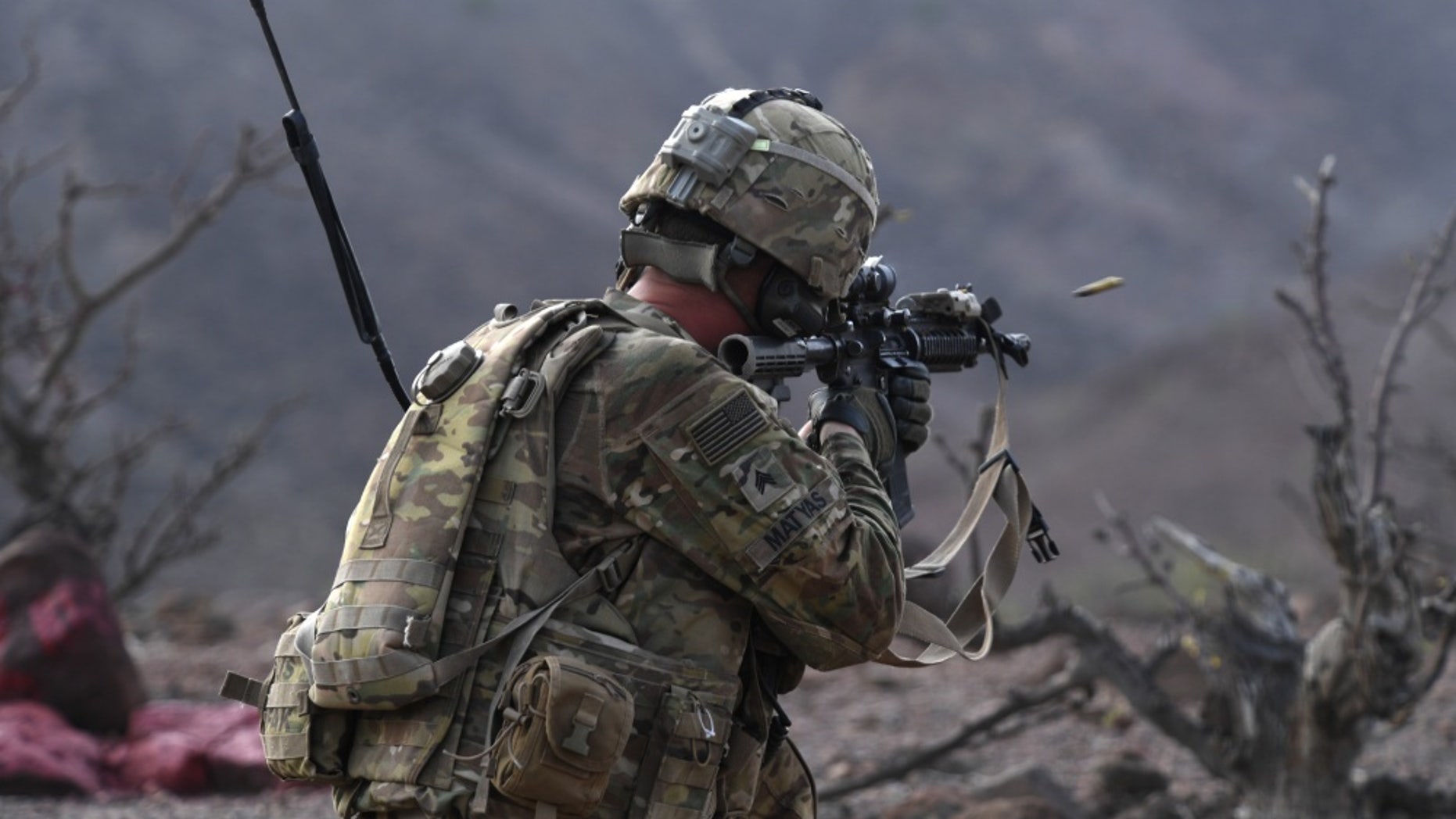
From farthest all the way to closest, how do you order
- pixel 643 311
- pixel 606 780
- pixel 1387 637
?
1. pixel 1387 637
2. pixel 643 311
3. pixel 606 780

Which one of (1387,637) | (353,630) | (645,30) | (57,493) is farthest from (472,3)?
(353,630)

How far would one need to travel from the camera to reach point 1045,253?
99.5 feet

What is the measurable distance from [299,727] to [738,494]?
2.89ft

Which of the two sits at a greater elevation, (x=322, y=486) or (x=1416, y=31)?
(x=1416, y=31)

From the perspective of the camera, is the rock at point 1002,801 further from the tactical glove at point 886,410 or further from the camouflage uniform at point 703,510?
the camouflage uniform at point 703,510

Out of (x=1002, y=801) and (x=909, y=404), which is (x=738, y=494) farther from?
(x=1002, y=801)

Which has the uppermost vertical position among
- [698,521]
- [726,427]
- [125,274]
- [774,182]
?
[774,182]

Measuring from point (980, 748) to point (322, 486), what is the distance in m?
15.5

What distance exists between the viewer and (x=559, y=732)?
2875mm

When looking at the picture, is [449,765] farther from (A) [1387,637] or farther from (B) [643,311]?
(A) [1387,637]

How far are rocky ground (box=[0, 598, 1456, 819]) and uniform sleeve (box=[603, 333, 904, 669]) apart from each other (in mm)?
3211

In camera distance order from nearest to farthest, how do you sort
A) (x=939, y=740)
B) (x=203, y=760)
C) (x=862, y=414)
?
(x=862, y=414)
(x=203, y=760)
(x=939, y=740)

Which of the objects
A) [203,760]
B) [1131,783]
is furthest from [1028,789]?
[203,760]

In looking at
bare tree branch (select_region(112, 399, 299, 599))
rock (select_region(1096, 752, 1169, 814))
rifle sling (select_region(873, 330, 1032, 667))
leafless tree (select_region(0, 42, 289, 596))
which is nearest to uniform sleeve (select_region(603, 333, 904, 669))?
rifle sling (select_region(873, 330, 1032, 667))
